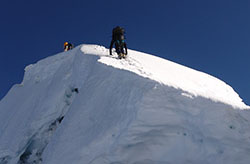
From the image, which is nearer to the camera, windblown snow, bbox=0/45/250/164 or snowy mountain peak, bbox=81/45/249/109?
windblown snow, bbox=0/45/250/164

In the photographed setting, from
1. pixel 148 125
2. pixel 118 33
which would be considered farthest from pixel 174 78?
pixel 118 33

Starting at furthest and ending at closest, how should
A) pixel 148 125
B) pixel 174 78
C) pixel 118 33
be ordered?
pixel 118 33, pixel 174 78, pixel 148 125

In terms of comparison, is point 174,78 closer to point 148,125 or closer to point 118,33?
point 148,125

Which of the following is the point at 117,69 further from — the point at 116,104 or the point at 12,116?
the point at 12,116

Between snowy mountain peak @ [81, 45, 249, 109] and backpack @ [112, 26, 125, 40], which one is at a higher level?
backpack @ [112, 26, 125, 40]

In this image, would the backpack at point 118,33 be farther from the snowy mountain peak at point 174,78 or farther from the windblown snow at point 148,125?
the windblown snow at point 148,125

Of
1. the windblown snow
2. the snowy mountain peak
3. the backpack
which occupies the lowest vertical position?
the windblown snow

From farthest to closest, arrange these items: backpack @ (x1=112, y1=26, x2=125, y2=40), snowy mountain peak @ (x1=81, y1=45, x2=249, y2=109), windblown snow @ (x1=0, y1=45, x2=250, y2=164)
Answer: backpack @ (x1=112, y1=26, x2=125, y2=40)
snowy mountain peak @ (x1=81, y1=45, x2=249, y2=109)
windblown snow @ (x1=0, y1=45, x2=250, y2=164)

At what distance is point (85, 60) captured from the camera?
1020 centimetres

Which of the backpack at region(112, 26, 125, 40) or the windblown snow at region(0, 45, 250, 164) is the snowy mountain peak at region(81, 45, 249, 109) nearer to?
the windblown snow at region(0, 45, 250, 164)

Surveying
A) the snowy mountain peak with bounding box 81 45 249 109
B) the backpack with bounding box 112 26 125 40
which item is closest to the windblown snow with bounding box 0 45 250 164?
the snowy mountain peak with bounding box 81 45 249 109

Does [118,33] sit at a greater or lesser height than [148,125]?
greater

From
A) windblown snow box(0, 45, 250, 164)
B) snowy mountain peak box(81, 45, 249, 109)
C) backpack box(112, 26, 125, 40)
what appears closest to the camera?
windblown snow box(0, 45, 250, 164)

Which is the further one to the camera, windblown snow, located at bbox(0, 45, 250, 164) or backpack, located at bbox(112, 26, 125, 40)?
backpack, located at bbox(112, 26, 125, 40)
